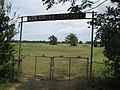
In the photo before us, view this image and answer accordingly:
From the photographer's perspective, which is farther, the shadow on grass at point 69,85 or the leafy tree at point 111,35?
the shadow on grass at point 69,85

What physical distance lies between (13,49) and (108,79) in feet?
20.2

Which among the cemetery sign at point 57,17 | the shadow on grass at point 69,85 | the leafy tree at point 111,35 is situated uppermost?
the cemetery sign at point 57,17

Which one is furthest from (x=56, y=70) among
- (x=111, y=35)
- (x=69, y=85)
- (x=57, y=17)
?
(x=111, y=35)

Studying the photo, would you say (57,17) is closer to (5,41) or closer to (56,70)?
(5,41)

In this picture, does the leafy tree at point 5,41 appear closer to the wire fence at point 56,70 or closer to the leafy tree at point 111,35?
the wire fence at point 56,70

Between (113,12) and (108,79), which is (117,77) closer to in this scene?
(108,79)

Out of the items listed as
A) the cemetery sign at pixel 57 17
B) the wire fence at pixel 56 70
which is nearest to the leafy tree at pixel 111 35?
the cemetery sign at pixel 57 17

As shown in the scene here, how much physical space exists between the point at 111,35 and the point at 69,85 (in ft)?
14.9

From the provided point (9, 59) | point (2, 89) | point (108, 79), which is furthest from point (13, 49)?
point (108, 79)

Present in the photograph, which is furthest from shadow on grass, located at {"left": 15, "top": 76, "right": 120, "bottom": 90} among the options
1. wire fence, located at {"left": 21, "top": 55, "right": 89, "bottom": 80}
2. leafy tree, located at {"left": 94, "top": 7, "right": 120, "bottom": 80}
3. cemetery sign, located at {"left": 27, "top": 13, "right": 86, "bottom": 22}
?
cemetery sign, located at {"left": 27, "top": 13, "right": 86, "bottom": 22}

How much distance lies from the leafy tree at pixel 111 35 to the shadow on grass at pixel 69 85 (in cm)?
58

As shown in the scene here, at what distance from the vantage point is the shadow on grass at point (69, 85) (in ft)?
41.5

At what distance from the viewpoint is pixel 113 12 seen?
465 inches

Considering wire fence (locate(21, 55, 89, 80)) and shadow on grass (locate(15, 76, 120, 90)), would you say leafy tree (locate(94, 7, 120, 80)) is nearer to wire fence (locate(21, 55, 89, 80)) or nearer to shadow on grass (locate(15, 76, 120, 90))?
shadow on grass (locate(15, 76, 120, 90))
